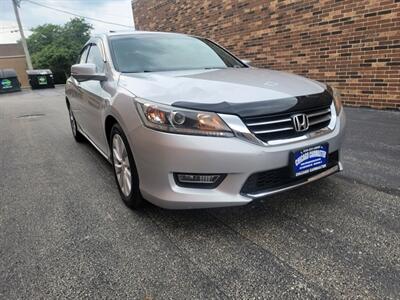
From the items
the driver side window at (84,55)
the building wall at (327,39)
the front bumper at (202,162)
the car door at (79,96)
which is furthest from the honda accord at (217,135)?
the building wall at (327,39)

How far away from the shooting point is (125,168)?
271cm

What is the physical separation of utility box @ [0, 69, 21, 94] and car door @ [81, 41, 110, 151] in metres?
19.3

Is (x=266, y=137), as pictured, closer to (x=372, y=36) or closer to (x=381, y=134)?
(x=381, y=134)

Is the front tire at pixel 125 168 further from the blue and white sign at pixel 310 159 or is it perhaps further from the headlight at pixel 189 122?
the blue and white sign at pixel 310 159

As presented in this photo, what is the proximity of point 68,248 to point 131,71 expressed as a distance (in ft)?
5.15

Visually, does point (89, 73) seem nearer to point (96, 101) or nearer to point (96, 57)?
point (96, 101)

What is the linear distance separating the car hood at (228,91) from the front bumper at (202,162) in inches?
9.1

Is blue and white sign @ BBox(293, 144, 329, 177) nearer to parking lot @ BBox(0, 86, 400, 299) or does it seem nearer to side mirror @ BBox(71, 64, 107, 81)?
parking lot @ BBox(0, 86, 400, 299)

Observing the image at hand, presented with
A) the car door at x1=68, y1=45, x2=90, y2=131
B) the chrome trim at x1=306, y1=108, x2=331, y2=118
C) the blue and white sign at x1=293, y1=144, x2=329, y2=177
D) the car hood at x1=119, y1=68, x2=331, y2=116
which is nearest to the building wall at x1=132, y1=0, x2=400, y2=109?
the car hood at x1=119, y1=68, x2=331, y2=116

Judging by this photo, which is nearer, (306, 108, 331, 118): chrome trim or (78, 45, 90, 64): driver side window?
(306, 108, 331, 118): chrome trim

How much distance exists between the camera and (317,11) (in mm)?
6395

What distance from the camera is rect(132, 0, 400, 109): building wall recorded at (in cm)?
551

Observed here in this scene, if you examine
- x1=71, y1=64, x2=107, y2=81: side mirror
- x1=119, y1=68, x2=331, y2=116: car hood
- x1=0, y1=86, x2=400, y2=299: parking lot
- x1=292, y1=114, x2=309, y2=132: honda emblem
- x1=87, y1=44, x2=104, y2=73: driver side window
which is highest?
x1=87, y1=44, x2=104, y2=73: driver side window

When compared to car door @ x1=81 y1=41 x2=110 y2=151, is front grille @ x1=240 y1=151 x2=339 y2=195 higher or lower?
lower
